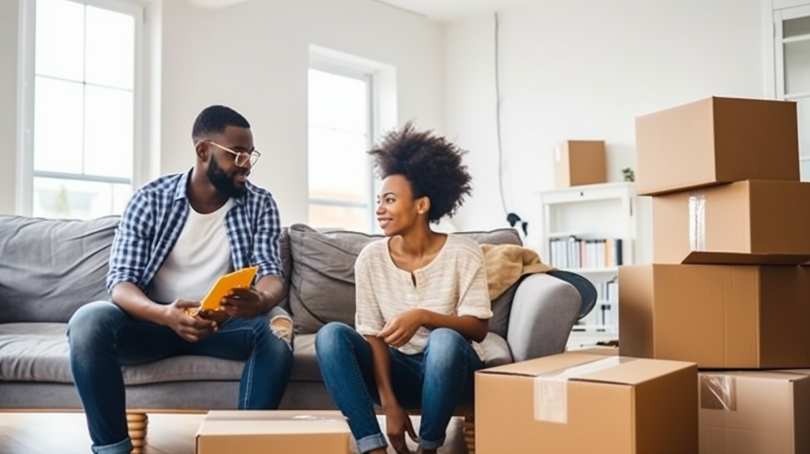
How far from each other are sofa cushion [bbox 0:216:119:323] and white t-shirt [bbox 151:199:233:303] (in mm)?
547

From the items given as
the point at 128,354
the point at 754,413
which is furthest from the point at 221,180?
the point at 754,413

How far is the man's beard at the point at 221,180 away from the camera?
2.36 m

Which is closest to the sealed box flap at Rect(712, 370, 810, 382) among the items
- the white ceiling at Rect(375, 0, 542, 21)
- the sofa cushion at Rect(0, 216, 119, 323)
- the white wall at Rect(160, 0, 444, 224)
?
the sofa cushion at Rect(0, 216, 119, 323)

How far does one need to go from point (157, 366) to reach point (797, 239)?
66.8 inches

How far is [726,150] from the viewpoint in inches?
84.4

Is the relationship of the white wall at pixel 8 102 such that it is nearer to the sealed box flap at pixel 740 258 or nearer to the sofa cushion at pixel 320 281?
the sofa cushion at pixel 320 281

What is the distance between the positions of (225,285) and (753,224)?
1327 millimetres

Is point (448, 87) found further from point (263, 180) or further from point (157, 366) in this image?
point (157, 366)

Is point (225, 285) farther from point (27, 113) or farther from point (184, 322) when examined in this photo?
point (27, 113)

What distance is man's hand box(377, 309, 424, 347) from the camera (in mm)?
2006

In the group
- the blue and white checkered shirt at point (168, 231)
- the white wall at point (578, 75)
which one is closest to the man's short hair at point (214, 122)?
the blue and white checkered shirt at point (168, 231)

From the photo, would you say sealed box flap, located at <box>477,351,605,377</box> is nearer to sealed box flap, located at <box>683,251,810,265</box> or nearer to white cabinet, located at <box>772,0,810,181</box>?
sealed box flap, located at <box>683,251,810,265</box>

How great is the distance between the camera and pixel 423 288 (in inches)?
85.7

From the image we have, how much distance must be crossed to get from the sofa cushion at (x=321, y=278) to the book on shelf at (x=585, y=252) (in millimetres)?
2483
